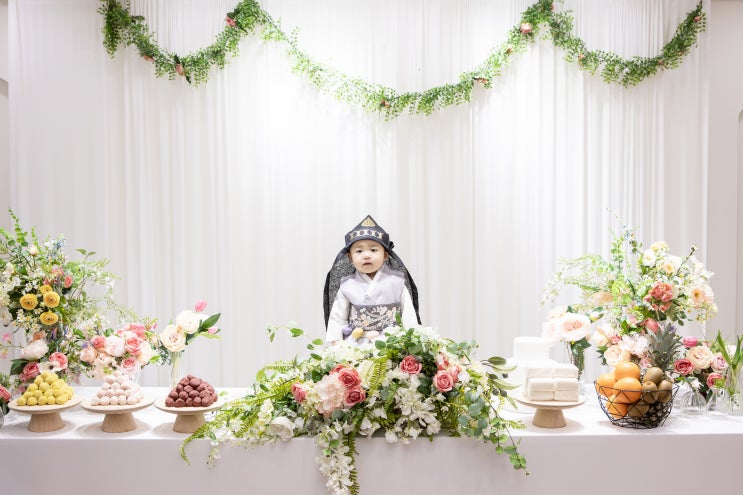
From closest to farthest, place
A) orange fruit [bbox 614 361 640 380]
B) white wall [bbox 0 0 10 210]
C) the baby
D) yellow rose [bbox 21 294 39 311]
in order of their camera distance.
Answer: orange fruit [bbox 614 361 640 380] < yellow rose [bbox 21 294 39 311] < the baby < white wall [bbox 0 0 10 210]

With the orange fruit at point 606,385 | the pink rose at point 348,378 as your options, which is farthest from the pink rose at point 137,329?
the orange fruit at point 606,385

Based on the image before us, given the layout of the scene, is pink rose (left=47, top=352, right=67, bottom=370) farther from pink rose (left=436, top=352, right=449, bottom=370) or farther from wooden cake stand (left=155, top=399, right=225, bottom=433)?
pink rose (left=436, top=352, right=449, bottom=370)

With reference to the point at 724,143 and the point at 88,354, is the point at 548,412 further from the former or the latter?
the point at 724,143

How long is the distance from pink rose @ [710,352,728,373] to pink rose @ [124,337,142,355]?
2466mm

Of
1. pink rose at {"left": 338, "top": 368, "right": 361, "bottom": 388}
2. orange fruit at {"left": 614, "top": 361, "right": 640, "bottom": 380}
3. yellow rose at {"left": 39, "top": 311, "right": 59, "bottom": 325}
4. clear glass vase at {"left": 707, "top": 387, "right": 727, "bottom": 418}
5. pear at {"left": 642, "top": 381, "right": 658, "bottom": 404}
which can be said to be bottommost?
clear glass vase at {"left": 707, "top": 387, "right": 727, "bottom": 418}

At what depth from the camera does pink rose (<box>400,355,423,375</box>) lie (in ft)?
7.46

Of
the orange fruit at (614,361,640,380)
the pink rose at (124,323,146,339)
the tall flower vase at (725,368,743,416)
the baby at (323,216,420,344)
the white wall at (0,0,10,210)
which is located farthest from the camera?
the white wall at (0,0,10,210)

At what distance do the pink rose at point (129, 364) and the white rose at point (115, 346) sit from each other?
4 cm

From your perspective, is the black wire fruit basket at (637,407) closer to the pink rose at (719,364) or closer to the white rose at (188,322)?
the pink rose at (719,364)

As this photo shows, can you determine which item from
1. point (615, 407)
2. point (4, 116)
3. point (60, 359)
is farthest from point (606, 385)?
point (4, 116)

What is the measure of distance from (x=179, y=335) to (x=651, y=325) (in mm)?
2086

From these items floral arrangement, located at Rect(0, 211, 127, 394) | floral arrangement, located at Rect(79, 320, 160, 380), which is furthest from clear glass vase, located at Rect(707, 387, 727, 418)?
floral arrangement, located at Rect(0, 211, 127, 394)

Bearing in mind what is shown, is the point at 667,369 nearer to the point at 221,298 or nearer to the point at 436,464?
the point at 436,464

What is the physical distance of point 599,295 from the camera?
299 cm
